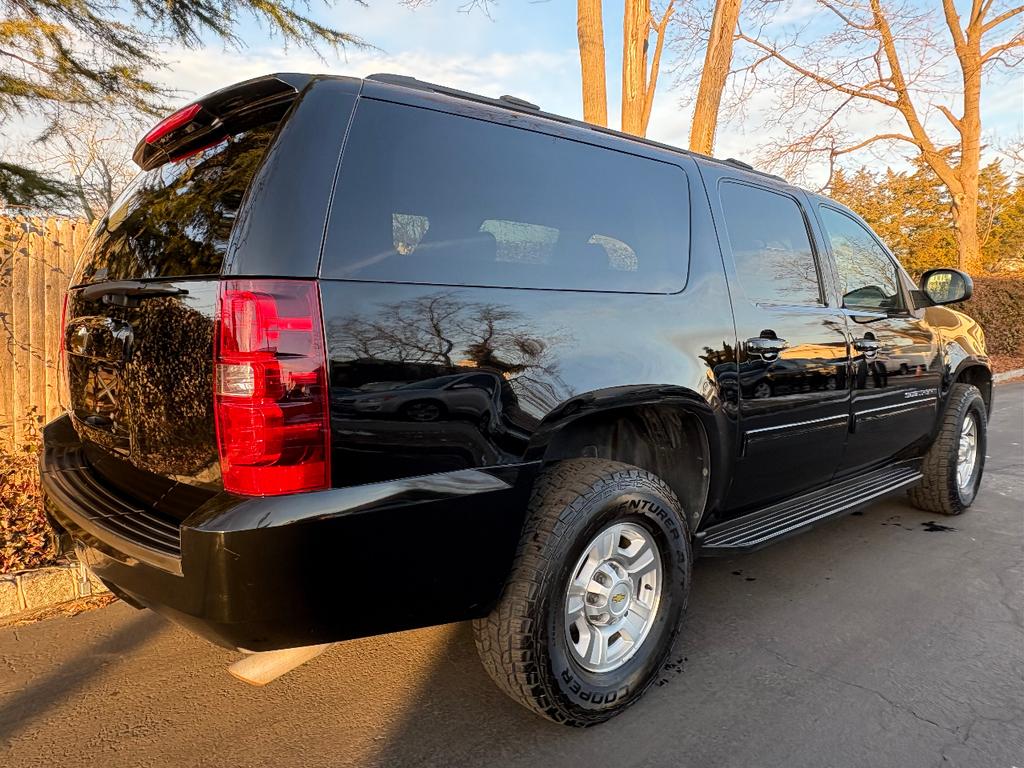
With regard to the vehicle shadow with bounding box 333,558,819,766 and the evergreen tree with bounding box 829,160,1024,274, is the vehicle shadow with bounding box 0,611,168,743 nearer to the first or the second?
the vehicle shadow with bounding box 333,558,819,766

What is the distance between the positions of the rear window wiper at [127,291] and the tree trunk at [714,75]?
26.6 ft

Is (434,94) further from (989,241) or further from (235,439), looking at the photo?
(989,241)

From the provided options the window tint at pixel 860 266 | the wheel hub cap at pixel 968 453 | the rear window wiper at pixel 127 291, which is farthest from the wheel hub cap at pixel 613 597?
the wheel hub cap at pixel 968 453

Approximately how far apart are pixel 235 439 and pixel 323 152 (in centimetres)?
76

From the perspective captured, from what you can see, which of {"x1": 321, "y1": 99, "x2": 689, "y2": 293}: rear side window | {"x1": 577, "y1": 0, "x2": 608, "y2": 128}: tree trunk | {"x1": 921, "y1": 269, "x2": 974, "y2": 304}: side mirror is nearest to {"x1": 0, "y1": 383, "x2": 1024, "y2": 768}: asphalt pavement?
{"x1": 321, "y1": 99, "x2": 689, "y2": 293}: rear side window

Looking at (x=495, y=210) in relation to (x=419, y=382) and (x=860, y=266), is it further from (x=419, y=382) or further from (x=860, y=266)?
(x=860, y=266)

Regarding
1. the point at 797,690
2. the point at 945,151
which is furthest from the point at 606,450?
the point at 945,151

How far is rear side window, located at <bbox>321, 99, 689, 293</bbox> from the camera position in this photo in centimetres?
183

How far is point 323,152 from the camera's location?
1791 mm

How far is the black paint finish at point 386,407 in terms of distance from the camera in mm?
1686

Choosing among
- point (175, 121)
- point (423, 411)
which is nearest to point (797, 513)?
point (423, 411)

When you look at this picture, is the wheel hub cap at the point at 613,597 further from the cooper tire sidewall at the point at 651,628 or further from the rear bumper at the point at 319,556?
the rear bumper at the point at 319,556

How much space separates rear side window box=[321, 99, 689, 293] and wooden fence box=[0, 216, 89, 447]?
11.6ft

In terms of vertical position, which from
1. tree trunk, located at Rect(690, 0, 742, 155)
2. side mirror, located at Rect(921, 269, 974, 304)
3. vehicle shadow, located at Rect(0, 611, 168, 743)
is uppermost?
tree trunk, located at Rect(690, 0, 742, 155)
